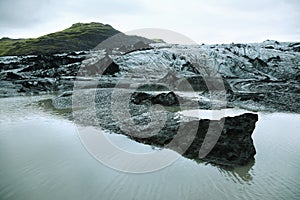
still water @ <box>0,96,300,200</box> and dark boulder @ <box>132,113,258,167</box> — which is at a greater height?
dark boulder @ <box>132,113,258,167</box>

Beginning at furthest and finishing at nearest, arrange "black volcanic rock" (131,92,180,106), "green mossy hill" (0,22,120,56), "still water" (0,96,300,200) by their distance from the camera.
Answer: "green mossy hill" (0,22,120,56) < "black volcanic rock" (131,92,180,106) < "still water" (0,96,300,200)

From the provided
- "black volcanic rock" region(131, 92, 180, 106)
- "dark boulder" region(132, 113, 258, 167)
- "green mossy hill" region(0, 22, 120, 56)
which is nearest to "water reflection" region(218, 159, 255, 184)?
"dark boulder" region(132, 113, 258, 167)

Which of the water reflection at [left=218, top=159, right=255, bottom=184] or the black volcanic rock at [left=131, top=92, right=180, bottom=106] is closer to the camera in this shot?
the water reflection at [left=218, top=159, right=255, bottom=184]

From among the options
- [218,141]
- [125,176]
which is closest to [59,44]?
[218,141]

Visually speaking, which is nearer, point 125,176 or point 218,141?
point 125,176

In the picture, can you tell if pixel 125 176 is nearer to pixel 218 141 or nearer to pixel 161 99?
pixel 218 141

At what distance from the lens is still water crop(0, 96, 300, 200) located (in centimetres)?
694

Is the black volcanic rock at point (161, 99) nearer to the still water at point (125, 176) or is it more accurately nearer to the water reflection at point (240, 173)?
the still water at point (125, 176)

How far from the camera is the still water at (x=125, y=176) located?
6.94 m

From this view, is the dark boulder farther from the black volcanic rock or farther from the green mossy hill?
the green mossy hill

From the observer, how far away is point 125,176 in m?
7.91

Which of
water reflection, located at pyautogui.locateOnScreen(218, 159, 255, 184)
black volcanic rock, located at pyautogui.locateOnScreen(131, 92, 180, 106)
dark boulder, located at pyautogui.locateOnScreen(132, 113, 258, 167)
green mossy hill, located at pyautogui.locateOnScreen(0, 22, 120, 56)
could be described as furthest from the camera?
green mossy hill, located at pyautogui.locateOnScreen(0, 22, 120, 56)

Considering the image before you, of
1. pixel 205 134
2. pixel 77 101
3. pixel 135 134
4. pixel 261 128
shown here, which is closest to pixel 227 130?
pixel 205 134

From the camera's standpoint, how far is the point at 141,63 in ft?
153
